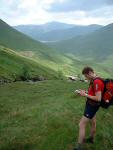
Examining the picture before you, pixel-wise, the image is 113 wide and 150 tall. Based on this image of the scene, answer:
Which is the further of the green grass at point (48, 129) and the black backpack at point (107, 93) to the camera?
the green grass at point (48, 129)

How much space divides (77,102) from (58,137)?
38.8 ft

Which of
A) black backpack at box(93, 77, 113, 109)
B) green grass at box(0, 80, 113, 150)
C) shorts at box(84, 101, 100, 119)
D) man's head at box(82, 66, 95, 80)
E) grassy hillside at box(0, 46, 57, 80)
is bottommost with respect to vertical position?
green grass at box(0, 80, 113, 150)

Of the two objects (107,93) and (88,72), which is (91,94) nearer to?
(107,93)

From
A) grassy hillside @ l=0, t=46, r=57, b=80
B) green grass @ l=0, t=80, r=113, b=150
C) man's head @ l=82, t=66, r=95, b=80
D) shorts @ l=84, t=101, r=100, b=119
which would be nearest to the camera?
man's head @ l=82, t=66, r=95, b=80

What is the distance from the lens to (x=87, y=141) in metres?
19.1

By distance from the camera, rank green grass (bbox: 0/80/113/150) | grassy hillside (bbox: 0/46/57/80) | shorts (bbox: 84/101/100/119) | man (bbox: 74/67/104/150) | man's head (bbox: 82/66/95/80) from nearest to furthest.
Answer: man (bbox: 74/67/104/150)
man's head (bbox: 82/66/95/80)
shorts (bbox: 84/101/100/119)
green grass (bbox: 0/80/113/150)
grassy hillside (bbox: 0/46/57/80)

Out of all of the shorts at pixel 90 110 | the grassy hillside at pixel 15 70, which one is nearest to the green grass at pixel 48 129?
the shorts at pixel 90 110

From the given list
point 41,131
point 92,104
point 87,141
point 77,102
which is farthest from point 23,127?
point 77,102

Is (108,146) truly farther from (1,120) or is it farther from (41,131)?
(1,120)

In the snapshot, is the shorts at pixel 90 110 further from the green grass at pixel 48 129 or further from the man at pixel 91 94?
the green grass at pixel 48 129

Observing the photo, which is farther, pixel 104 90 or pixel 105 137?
pixel 105 137

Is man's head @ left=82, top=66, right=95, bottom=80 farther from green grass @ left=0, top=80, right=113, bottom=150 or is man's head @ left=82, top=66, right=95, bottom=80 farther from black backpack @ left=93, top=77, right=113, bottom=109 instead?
green grass @ left=0, top=80, right=113, bottom=150

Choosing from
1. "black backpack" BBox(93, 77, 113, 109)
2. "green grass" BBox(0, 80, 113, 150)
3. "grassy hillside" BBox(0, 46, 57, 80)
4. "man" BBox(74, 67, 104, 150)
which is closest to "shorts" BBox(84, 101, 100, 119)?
"man" BBox(74, 67, 104, 150)

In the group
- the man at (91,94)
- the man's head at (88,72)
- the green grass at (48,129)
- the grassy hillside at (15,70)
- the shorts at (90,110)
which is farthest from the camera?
the grassy hillside at (15,70)
